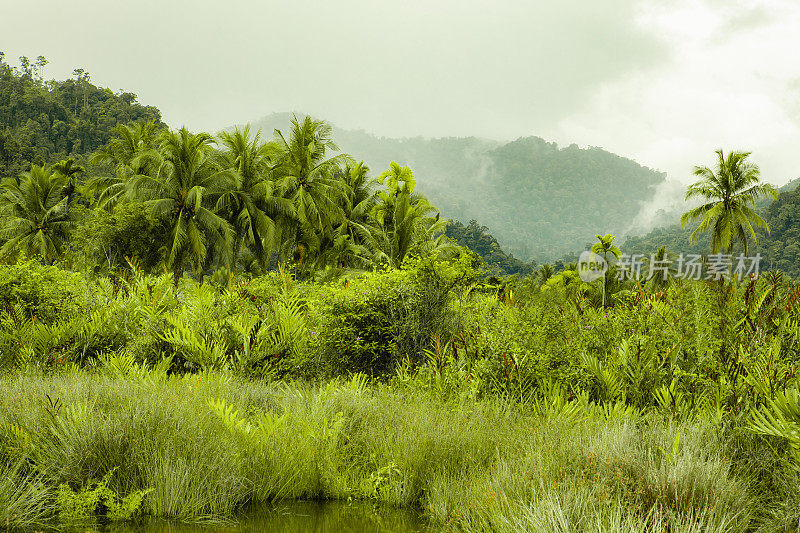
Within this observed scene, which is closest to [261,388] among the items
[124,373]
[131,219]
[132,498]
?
[124,373]

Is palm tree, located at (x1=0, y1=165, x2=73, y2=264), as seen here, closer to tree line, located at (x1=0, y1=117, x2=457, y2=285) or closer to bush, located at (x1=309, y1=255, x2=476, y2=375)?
tree line, located at (x1=0, y1=117, x2=457, y2=285)

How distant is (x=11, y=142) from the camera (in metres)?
50.0

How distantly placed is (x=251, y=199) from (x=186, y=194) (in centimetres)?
329

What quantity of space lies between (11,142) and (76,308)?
5193cm

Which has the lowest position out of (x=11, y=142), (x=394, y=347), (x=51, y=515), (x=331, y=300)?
(x=51, y=515)

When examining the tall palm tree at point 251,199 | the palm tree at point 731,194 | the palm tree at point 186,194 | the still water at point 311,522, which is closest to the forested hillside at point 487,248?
the palm tree at point 731,194

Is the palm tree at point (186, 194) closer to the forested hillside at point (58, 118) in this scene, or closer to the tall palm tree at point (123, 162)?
the tall palm tree at point (123, 162)

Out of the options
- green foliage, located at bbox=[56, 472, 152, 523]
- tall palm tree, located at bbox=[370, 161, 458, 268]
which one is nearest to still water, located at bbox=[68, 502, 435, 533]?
green foliage, located at bbox=[56, 472, 152, 523]

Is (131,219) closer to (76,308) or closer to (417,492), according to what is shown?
(76,308)

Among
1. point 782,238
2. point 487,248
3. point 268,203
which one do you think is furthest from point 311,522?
point 782,238

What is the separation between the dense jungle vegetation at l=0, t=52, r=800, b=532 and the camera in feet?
12.2

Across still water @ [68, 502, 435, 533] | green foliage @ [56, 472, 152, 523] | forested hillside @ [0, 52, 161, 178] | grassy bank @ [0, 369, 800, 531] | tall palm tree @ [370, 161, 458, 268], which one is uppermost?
forested hillside @ [0, 52, 161, 178]

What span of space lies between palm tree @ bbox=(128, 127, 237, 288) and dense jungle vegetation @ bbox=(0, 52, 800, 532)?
1582cm

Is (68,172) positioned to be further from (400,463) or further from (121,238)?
(400,463)
